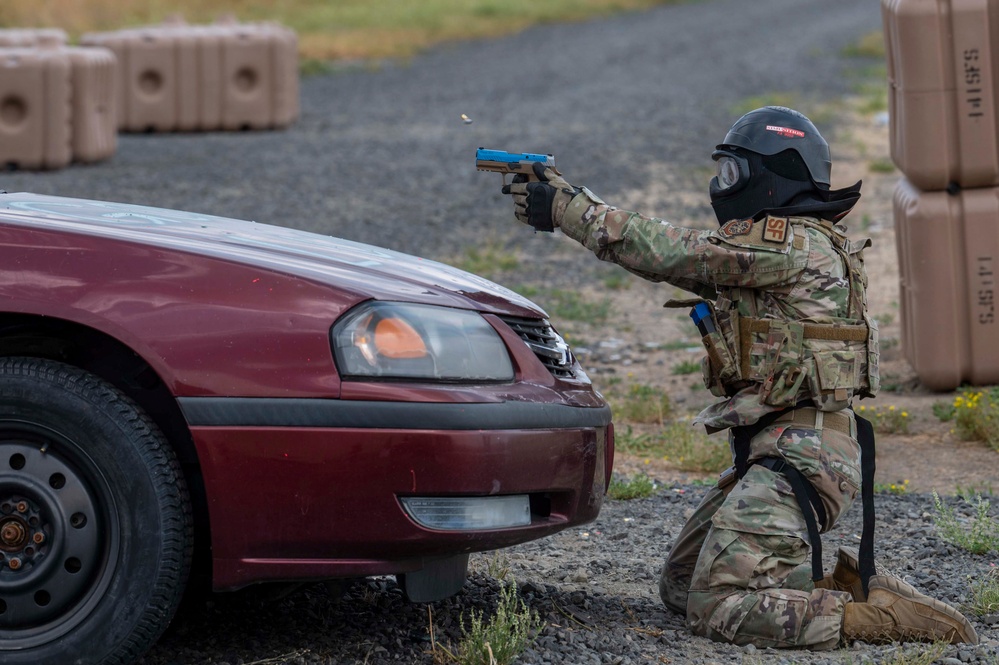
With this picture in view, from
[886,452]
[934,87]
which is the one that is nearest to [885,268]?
[934,87]

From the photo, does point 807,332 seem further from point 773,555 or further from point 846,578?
point 846,578

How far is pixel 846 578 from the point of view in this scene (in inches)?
157

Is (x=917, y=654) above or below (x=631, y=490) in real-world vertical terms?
below

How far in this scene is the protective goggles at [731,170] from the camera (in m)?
3.89

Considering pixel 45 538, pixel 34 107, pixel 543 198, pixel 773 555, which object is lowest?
pixel 773 555

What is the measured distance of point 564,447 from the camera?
10.9 feet

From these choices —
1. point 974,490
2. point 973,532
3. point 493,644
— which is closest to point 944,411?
point 974,490

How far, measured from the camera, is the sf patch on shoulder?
373cm

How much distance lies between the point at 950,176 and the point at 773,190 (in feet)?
10.5

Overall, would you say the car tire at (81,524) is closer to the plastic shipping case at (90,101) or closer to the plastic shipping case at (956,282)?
the plastic shipping case at (956,282)

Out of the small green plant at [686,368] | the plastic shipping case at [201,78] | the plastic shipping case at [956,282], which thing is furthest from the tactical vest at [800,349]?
the plastic shipping case at [201,78]

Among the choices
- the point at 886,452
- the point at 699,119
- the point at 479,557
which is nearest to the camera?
the point at 479,557

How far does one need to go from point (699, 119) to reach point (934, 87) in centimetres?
1090

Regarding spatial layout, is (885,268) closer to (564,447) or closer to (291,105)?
(564,447)
